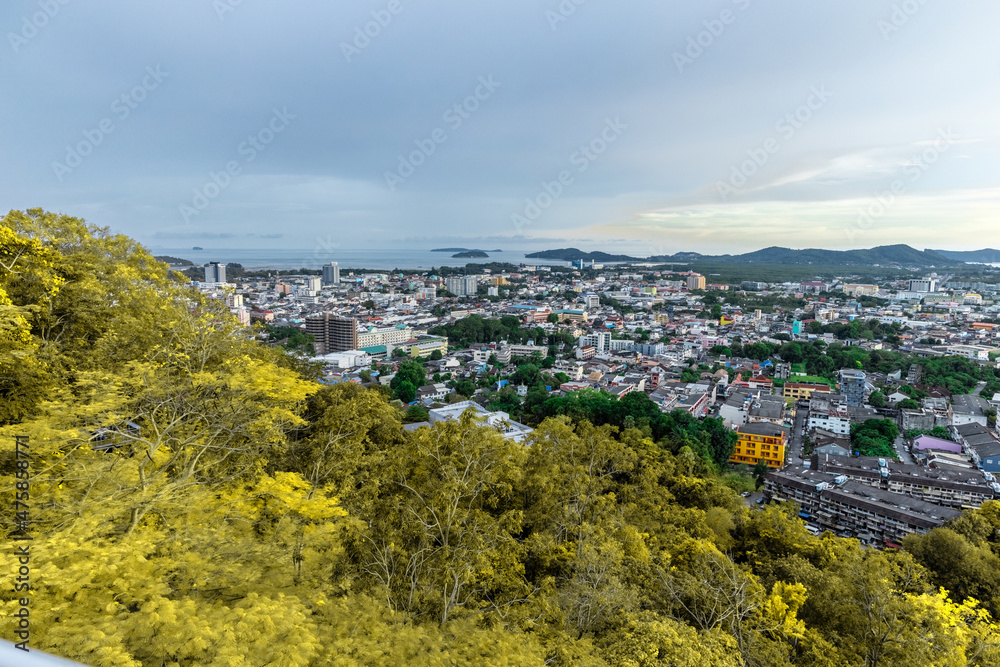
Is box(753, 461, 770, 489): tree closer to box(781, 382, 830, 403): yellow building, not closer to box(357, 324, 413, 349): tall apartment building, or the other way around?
box(781, 382, 830, 403): yellow building

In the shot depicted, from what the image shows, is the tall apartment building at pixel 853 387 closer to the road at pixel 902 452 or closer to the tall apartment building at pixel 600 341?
the road at pixel 902 452

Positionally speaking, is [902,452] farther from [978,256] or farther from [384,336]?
[978,256]

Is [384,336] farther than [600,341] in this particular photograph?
No

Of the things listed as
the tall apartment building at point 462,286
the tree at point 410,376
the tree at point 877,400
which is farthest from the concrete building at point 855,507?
the tall apartment building at point 462,286

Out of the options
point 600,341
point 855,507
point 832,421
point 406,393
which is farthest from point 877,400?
point 406,393

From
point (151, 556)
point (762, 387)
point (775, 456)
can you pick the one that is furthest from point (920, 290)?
point (151, 556)

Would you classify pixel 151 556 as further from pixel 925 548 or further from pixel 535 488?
pixel 925 548

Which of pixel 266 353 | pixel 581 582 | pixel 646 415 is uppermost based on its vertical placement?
pixel 266 353
